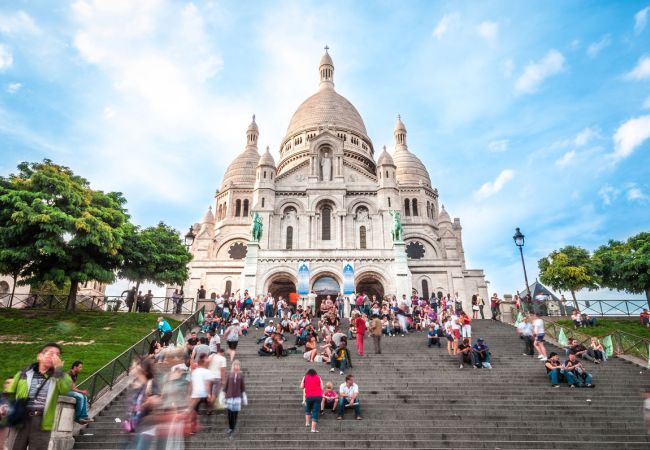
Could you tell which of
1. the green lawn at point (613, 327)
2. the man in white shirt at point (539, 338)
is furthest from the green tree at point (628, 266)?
the man in white shirt at point (539, 338)

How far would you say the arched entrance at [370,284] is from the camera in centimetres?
3203

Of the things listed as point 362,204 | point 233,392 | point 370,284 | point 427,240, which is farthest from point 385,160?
point 233,392

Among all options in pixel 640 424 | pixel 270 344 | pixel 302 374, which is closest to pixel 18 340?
pixel 270 344

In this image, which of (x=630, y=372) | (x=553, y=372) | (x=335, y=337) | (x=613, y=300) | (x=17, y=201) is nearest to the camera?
(x=553, y=372)

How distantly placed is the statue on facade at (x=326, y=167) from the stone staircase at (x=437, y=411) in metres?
25.8

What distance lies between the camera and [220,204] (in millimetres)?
48906

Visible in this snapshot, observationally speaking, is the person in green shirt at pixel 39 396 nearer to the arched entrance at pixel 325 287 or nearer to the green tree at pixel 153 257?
the green tree at pixel 153 257

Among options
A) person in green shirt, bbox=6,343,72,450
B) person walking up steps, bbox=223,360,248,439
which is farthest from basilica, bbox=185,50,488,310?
person in green shirt, bbox=6,343,72,450

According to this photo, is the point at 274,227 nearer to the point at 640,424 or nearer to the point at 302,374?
the point at 302,374

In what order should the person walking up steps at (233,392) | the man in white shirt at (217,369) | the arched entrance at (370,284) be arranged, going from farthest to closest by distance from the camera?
the arched entrance at (370,284), the man in white shirt at (217,369), the person walking up steps at (233,392)

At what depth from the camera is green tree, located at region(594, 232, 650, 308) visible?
27.2 m

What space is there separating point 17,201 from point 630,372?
26221 millimetres

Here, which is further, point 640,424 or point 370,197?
point 370,197

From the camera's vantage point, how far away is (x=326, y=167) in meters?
40.0
